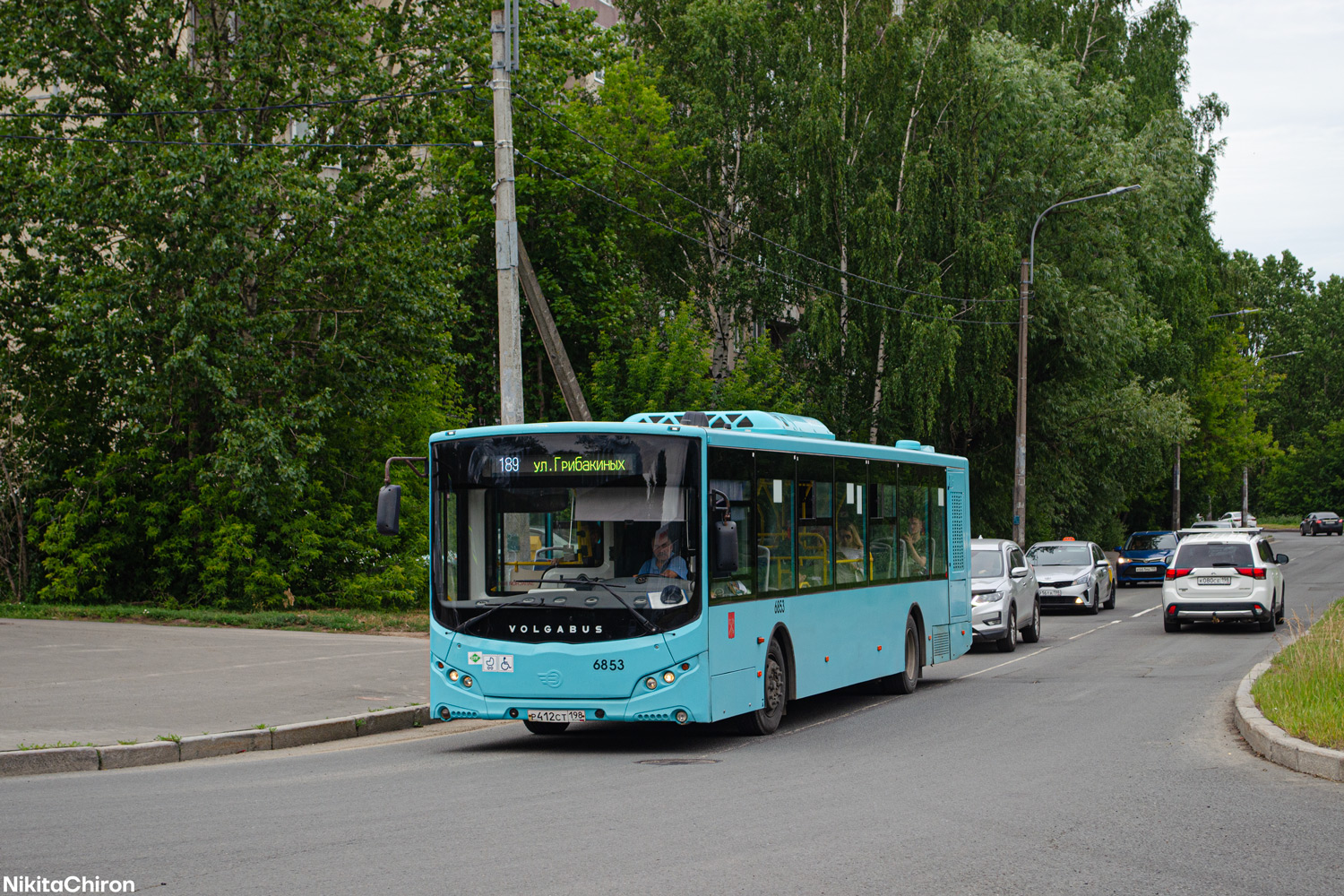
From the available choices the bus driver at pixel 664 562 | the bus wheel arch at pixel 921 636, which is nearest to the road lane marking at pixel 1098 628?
the bus wheel arch at pixel 921 636

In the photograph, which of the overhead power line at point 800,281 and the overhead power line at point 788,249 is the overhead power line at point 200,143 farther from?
the overhead power line at point 788,249

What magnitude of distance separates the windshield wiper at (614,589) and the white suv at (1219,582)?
1652 centimetres

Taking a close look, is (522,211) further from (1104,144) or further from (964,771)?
(964,771)

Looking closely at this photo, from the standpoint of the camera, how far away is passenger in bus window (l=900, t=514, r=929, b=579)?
53.0ft

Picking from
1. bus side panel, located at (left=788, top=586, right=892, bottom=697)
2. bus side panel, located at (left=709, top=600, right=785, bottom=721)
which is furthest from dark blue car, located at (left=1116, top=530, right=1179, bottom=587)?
bus side panel, located at (left=709, top=600, right=785, bottom=721)

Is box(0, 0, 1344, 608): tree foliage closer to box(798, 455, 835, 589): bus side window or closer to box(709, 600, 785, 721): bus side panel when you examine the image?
box(798, 455, 835, 589): bus side window

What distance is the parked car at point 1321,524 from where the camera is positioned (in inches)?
3634

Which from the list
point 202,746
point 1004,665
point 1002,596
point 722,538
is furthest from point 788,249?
point 202,746

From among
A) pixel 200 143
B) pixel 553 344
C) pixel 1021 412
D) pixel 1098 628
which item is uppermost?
pixel 200 143

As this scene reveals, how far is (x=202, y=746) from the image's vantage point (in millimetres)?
11305

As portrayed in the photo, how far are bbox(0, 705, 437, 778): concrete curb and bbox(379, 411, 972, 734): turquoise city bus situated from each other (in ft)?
4.44

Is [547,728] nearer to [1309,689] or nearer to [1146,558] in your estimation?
[1309,689]

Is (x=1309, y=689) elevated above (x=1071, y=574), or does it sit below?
above

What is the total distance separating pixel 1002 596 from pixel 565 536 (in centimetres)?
1247
